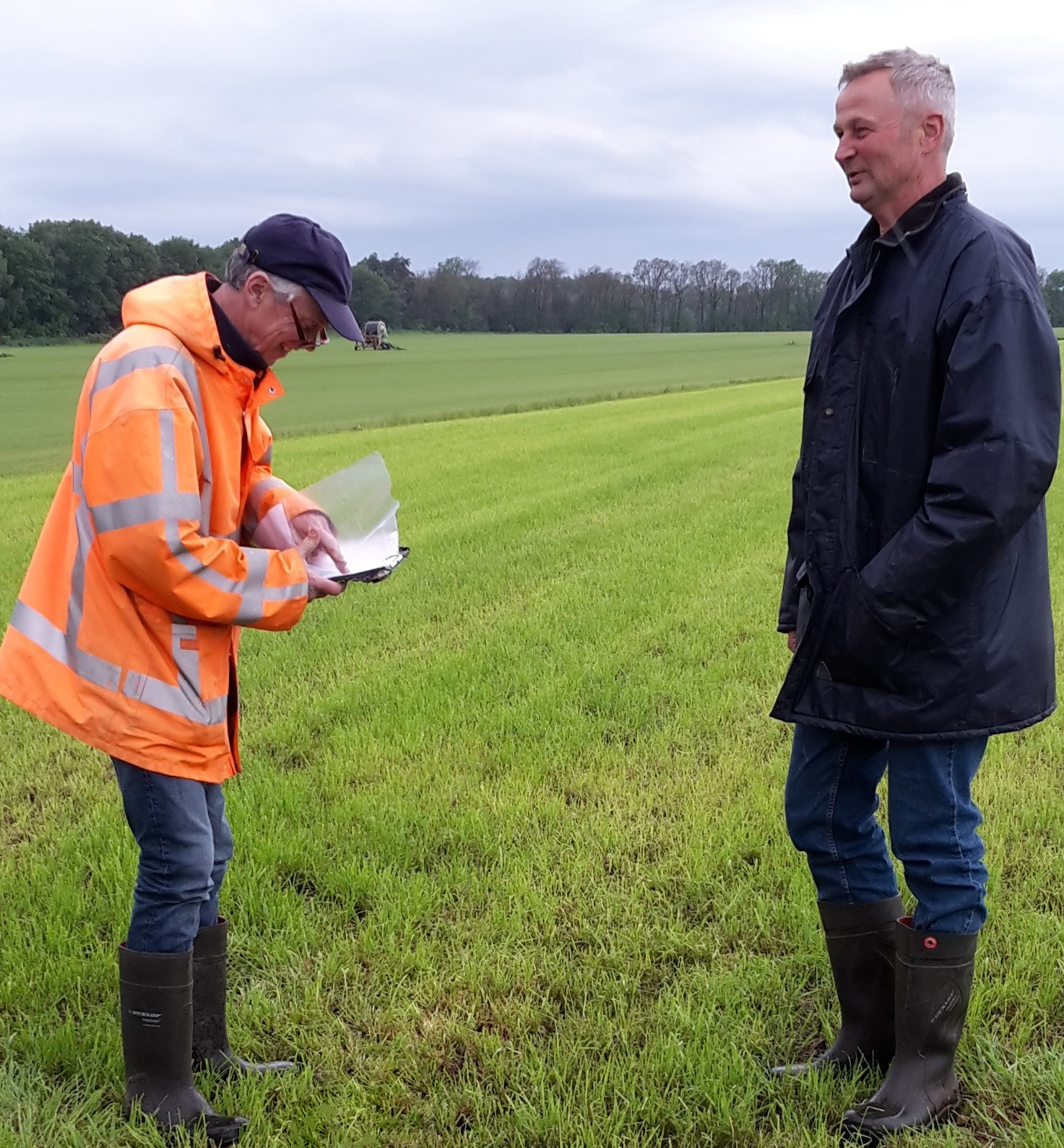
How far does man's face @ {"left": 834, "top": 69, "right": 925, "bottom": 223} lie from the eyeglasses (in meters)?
1.33

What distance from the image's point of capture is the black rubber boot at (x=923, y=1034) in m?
2.67

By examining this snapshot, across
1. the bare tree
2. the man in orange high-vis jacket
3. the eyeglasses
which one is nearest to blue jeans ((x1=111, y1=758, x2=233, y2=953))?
the man in orange high-vis jacket

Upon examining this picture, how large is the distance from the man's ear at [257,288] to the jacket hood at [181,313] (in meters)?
0.10

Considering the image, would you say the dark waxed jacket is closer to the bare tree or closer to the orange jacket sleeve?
the orange jacket sleeve

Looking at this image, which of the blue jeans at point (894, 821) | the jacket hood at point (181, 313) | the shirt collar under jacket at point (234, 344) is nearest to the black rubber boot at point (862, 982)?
the blue jeans at point (894, 821)

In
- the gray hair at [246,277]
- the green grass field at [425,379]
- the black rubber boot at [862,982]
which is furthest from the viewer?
the green grass field at [425,379]

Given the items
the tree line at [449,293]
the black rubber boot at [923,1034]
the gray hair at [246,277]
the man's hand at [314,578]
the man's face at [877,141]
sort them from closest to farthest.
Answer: the man's face at [877,141], the gray hair at [246,277], the black rubber boot at [923,1034], the man's hand at [314,578], the tree line at [449,293]

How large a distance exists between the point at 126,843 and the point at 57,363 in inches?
2072

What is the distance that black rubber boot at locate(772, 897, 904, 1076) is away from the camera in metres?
2.93

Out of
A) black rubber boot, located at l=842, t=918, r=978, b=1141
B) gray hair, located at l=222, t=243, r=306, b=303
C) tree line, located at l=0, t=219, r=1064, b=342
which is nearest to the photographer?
gray hair, located at l=222, t=243, r=306, b=303

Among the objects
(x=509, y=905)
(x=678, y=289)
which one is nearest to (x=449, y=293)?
(x=678, y=289)

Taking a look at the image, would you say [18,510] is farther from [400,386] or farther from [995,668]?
[400,386]

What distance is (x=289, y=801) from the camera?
4480mm

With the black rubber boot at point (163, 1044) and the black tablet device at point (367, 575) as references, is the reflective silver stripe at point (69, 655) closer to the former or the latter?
the black tablet device at point (367, 575)
